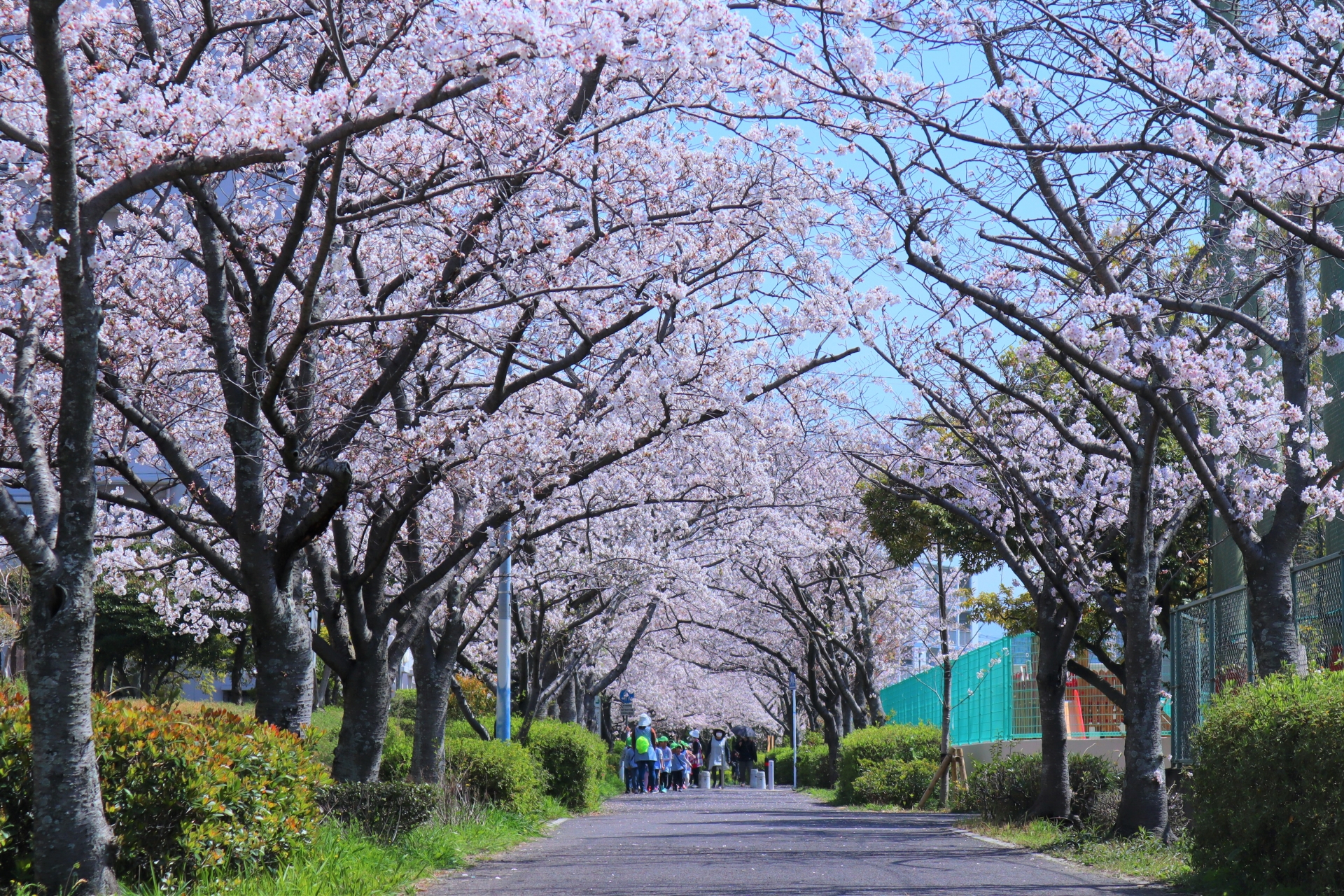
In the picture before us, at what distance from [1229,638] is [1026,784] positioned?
14.9 ft

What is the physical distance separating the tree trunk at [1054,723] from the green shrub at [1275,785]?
5.38 meters

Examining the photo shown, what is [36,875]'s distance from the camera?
6062 mm

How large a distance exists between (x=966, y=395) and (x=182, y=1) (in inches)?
386

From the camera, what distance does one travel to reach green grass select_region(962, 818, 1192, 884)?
1003 centimetres

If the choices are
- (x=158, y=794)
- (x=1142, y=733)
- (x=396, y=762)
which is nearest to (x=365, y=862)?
(x=158, y=794)

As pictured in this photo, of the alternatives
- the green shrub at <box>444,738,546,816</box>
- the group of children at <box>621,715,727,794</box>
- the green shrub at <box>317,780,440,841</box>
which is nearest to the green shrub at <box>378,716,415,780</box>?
the green shrub at <box>444,738,546,816</box>

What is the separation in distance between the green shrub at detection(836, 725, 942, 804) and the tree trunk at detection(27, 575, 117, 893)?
63.9ft

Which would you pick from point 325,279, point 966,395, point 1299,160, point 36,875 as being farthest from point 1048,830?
point 36,875

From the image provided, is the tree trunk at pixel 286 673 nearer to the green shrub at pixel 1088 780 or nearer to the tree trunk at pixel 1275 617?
the tree trunk at pixel 1275 617

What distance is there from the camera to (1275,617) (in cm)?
998

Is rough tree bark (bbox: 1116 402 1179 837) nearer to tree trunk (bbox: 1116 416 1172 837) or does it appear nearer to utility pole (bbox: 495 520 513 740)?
tree trunk (bbox: 1116 416 1172 837)

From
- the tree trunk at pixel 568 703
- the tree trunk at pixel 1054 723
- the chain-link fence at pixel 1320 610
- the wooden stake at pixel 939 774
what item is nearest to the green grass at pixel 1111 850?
the tree trunk at pixel 1054 723

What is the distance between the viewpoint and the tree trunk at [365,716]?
11.5 meters

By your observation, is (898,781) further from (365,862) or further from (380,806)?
(365,862)
